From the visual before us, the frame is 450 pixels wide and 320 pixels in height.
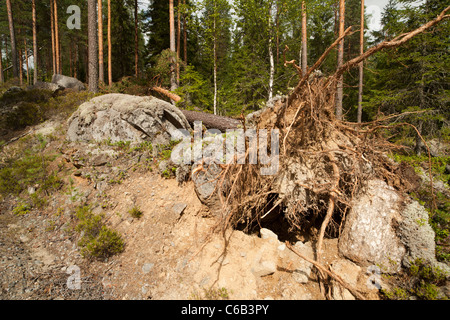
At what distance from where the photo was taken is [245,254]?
3422 millimetres

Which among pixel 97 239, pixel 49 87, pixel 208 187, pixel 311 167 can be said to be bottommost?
pixel 97 239

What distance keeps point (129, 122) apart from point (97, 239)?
376 centimetres

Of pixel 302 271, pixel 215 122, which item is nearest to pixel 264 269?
pixel 302 271

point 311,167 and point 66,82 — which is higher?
point 66,82

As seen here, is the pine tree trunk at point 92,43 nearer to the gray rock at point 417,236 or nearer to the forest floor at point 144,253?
the forest floor at point 144,253

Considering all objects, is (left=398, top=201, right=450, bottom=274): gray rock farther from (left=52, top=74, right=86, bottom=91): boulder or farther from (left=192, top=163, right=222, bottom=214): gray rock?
(left=52, top=74, right=86, bottom=91): boulder

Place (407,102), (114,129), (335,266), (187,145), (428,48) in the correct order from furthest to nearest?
(407,102) < (428,48) < (114,129) < (187,145) < (335,266)

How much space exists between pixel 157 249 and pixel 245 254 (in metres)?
1.71

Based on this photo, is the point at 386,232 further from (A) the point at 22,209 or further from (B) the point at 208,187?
(A) the point at 22,209

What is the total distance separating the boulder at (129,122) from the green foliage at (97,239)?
284 centimetres

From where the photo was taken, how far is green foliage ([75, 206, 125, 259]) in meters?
3.51

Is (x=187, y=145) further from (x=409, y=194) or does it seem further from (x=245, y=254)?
(x=409, y=194)

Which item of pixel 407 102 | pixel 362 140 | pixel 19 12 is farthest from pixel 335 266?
pixel 19 12

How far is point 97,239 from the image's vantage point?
12.3 ft
